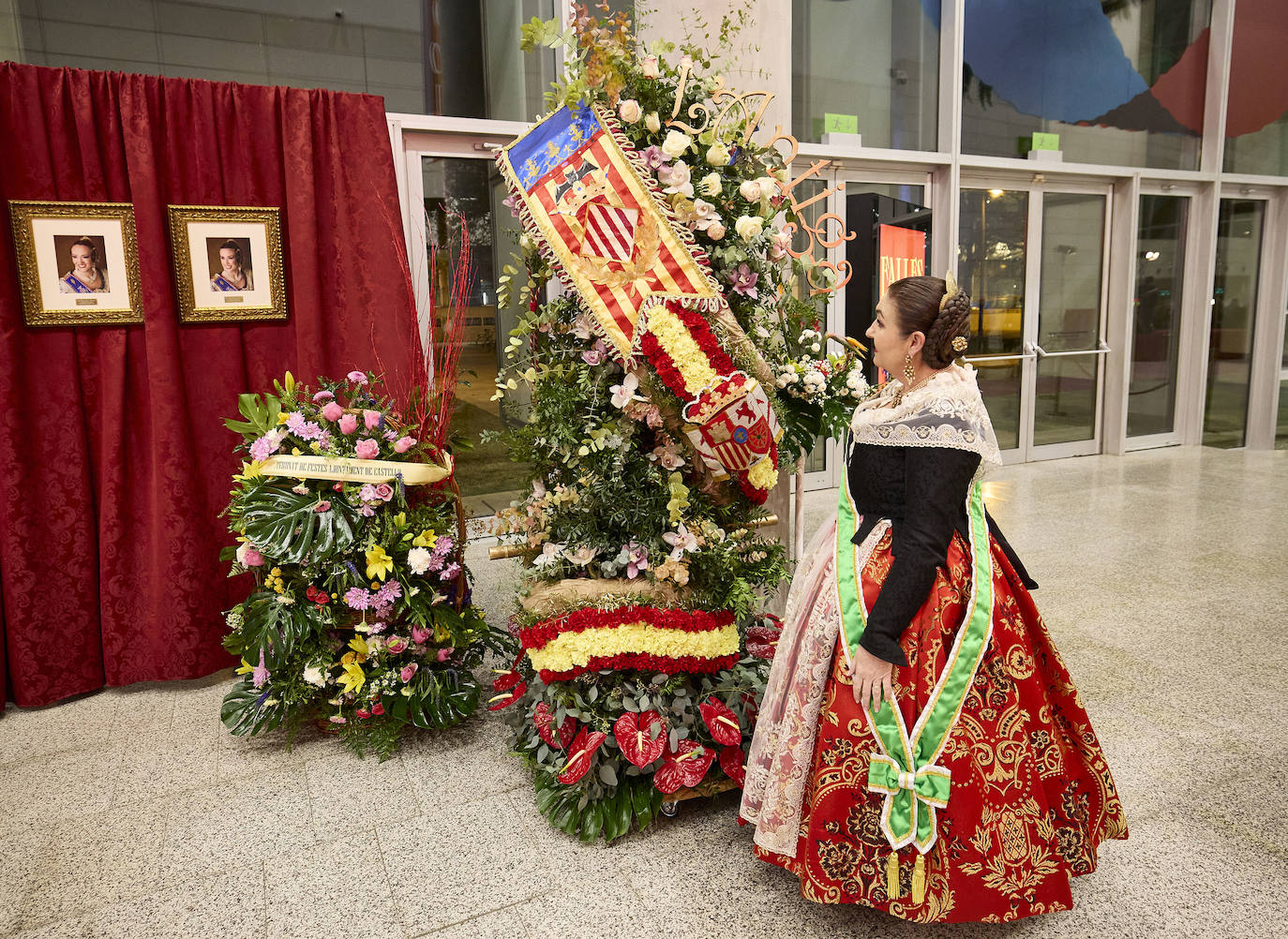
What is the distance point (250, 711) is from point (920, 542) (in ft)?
7.42

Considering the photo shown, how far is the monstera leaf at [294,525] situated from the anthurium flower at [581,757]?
39.8 inches

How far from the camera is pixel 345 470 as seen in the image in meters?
2.65

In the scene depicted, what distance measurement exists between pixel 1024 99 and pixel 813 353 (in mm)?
5091

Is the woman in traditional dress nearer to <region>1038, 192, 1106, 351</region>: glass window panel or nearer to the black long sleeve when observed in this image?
the black long sleeve

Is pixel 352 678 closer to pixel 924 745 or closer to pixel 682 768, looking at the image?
pixel 682 768

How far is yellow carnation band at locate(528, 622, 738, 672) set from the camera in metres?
2.16

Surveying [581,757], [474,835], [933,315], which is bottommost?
[474,835]

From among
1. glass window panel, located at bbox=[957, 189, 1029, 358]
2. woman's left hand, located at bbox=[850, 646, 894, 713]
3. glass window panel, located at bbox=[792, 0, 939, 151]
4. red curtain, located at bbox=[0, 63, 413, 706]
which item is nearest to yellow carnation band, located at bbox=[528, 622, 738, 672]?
woman's left hand, located at bbox=[850, 646, 894, 713]

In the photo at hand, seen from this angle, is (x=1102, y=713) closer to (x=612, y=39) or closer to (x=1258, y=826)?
(x=1258, y=826)

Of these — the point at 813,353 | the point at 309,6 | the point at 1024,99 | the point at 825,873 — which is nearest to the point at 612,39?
the point at 813,353

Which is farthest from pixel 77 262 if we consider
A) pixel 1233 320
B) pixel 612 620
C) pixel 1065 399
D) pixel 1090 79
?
pixel 1233 320

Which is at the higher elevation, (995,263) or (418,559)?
(995,263)

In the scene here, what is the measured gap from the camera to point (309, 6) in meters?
4.02

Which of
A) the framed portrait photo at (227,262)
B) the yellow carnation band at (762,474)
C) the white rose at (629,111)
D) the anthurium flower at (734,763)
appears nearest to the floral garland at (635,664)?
the anthurium flower at (734,763)
